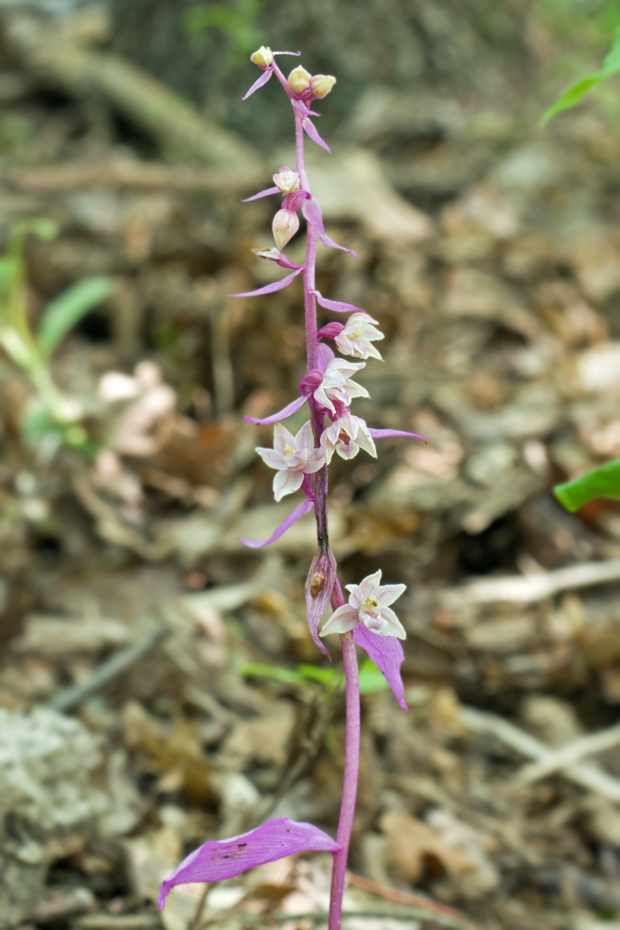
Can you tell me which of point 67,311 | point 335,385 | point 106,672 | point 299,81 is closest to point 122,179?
point 67,311

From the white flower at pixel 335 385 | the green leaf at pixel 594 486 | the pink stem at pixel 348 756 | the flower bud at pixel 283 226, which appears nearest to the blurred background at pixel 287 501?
the pink stem at pixel 348 756

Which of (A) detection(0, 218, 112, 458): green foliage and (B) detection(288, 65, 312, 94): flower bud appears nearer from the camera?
(B) detection(288, 65, 312, 94): flower bud

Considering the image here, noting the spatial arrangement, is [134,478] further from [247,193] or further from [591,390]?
[591,390]

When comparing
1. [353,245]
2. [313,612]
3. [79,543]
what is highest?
[313,612]

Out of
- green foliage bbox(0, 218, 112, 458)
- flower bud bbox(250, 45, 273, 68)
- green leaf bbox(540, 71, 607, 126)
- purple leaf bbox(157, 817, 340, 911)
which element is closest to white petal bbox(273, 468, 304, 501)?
purple leaf bbox(157, 817, 340, 911)

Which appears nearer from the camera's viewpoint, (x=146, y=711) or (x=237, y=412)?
(x=146, y=711)

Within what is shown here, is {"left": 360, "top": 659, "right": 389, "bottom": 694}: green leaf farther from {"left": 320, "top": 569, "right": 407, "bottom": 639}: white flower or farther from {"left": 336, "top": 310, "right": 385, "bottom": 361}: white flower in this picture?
{"left": 336, "top": 310, "right": 385, "bottom": 361}: white flower

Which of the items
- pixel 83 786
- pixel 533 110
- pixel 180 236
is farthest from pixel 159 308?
pixel 533 110
